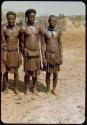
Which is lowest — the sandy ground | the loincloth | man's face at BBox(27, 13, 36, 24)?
the sandy ground

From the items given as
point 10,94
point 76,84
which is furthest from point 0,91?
point 76,84

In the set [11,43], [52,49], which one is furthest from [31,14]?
[52,49]

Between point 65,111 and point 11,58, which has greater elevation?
point 11,58

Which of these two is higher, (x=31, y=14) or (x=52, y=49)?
(x=31, y=14)

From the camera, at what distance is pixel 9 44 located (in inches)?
291

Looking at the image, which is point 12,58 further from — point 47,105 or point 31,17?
point 47,105

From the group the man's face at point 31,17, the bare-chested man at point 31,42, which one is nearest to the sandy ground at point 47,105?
the bare-chested man at point 31,42

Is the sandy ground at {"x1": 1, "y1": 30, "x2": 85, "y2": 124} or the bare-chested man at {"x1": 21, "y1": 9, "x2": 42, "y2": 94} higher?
the bare-chested man at {"x1": 21, "y1": 9, "x2": 42, "y2": 94}

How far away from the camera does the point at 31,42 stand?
739cm

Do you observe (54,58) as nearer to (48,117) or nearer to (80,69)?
(48,117)

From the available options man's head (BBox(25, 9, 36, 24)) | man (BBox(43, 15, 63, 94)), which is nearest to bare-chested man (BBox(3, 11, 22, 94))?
man's head (BBox(25, 9, 36, 24))

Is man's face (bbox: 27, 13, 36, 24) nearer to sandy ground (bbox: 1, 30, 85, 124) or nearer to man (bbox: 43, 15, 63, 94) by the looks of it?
man (bbox: 43, 15, 63, 94)

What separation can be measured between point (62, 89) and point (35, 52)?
4.16 ft

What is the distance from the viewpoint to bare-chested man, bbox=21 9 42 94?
735 centimetres
